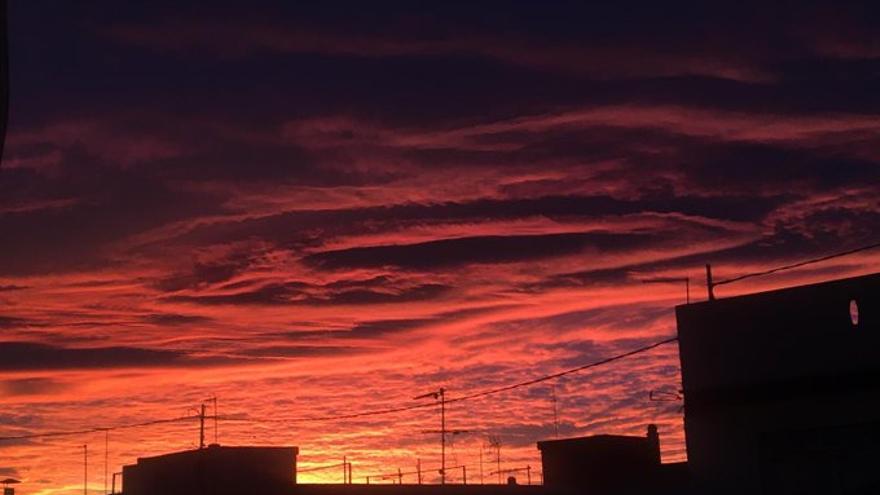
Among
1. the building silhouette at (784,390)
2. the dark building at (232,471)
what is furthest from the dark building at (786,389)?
the dark building at (232,471)

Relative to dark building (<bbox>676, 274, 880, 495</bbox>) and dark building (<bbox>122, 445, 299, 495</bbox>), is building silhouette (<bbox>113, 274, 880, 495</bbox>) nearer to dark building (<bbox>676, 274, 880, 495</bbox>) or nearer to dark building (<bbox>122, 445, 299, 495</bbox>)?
dark building (<bbox>676, 274, 880, 495</bbox>)

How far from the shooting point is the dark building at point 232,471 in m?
44.6

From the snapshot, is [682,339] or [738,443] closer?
[738,443]

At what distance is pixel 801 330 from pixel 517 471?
27.7 metres

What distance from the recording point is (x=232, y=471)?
4484cm

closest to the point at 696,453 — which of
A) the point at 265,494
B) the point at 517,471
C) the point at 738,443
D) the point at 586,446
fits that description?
the point at 738,443

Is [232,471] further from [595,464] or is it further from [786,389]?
[786,389]

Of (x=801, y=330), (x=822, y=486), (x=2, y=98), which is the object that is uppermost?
(x=801, y=330)

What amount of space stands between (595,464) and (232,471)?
14.7 m

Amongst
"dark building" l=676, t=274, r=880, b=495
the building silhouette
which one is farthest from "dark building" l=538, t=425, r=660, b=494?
"dark building" l=676, t=274, r=880, b=495

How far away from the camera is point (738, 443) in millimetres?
29328

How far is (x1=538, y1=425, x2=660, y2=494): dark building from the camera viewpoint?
133ft

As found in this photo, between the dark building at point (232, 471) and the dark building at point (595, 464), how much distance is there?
34.8 ft

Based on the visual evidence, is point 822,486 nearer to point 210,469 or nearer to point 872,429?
point 872,429
